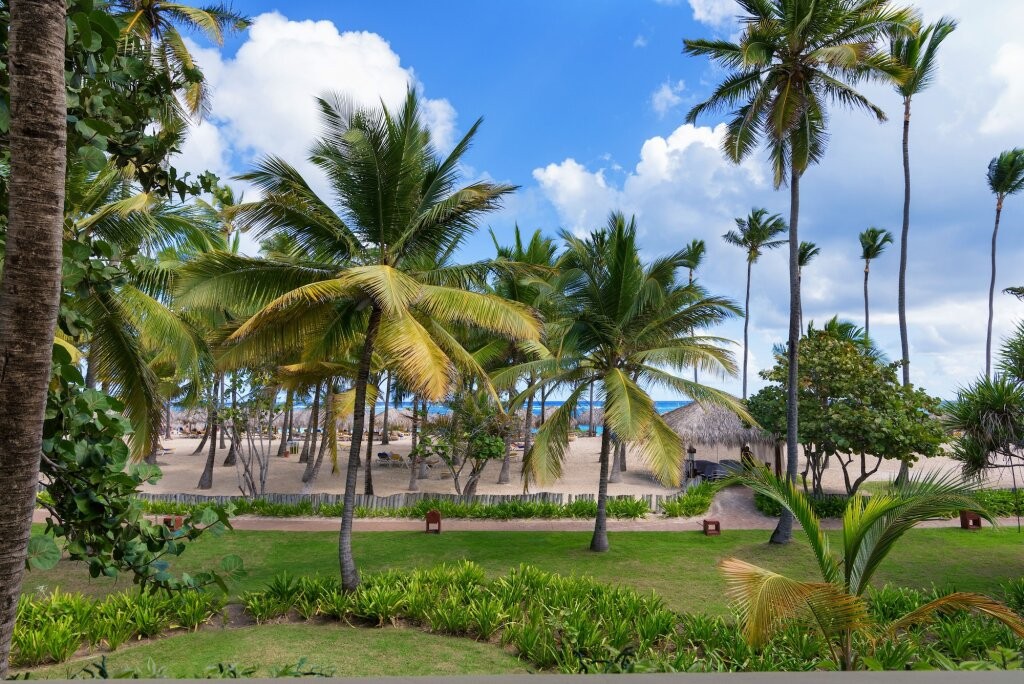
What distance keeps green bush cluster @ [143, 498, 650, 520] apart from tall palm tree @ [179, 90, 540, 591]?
259 inches

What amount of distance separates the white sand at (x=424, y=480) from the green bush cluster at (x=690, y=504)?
296 centimetres

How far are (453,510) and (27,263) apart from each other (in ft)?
50.8

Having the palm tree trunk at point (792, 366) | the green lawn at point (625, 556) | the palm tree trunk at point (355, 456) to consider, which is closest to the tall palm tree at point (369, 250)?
the palm tree trunk at point (355, 456)

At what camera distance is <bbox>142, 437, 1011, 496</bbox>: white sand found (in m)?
21.3

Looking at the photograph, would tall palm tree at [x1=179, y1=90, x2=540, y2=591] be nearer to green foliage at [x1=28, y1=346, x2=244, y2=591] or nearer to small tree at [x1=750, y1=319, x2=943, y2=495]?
green foliage at [x1=28, y1=346, x2=244, y2=591]

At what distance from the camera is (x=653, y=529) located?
16.0 metres

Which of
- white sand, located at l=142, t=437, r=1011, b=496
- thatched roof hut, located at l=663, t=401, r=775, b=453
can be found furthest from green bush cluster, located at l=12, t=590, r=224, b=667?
thatched roof hut, located at l=663, t=401, r=775, b=453

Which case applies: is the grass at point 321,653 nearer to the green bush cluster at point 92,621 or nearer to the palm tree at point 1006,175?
the green bush cluster at point 92,621

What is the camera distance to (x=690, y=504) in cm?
1756

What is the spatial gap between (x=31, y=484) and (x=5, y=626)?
591 mm

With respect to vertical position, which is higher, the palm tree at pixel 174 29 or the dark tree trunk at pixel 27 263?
the palm tree at pixel 174 29

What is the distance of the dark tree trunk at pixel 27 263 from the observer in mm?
2199

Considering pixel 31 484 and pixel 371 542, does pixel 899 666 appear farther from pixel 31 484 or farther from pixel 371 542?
pixel 371 542

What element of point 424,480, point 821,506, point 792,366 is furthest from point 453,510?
point 821,506
